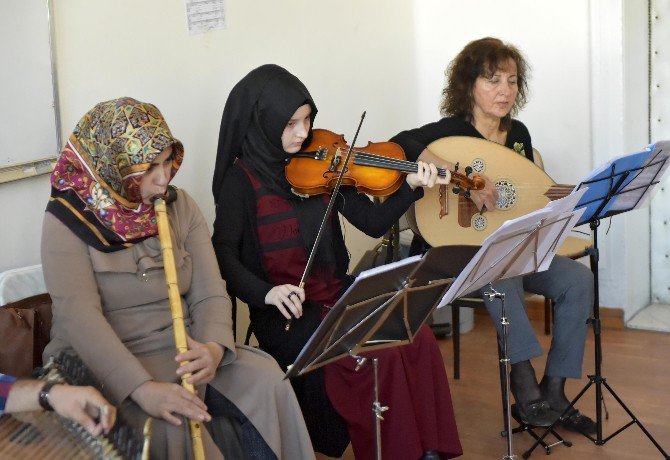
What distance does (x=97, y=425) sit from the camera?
1638mm

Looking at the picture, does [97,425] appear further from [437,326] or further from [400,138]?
[437,326]

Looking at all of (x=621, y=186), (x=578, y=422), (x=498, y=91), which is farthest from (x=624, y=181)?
(x=578, y=422)

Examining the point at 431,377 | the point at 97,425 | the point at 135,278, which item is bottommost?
the point at 431,377

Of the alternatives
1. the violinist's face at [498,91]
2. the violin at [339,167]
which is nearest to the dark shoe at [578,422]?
the violin at [339,167]

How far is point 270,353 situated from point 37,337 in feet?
2.17

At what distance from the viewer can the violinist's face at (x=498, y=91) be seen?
304 centimetres

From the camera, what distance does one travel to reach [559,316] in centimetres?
288

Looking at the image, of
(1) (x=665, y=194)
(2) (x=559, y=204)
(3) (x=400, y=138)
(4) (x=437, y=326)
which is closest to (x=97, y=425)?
(2) (x=559, y=204)

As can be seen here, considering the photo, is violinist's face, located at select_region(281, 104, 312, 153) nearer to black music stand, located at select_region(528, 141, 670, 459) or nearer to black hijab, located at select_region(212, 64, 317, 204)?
black hijab, located at select_region(212, 64, 317, 204)

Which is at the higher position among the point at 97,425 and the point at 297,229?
the point at 297,229

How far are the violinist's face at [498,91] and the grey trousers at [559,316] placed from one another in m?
0.59

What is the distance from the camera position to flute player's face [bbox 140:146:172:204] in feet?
6.77

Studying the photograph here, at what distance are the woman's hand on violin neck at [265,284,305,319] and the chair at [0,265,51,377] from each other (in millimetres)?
575

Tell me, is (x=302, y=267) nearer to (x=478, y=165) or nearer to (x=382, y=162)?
(x=382, y=162)
